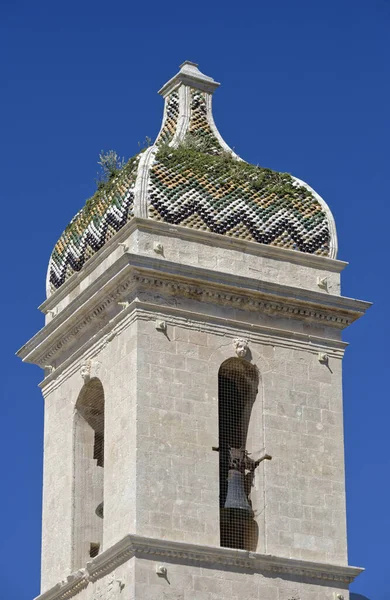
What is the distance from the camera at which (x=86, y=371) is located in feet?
123

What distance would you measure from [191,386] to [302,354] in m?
2.19

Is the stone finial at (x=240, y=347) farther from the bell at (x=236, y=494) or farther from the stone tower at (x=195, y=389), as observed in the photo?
the bell at (x=236, y=494)

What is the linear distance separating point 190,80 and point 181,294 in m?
5.31

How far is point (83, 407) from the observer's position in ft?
125

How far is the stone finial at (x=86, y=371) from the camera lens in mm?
37594

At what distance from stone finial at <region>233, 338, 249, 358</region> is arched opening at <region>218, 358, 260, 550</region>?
119mm

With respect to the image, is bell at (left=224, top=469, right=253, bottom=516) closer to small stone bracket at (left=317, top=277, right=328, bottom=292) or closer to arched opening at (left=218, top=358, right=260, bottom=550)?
arched opening at (left=218, top=358, right=260, bottom=550)

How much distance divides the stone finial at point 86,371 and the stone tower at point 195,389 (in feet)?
0.30

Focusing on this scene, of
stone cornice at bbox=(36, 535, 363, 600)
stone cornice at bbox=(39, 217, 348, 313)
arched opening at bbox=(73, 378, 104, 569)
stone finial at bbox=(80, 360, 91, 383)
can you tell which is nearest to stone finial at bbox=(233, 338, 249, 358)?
stone cornice at bbox=(39, 217, 348, 313)

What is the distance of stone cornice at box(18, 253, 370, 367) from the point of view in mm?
36312

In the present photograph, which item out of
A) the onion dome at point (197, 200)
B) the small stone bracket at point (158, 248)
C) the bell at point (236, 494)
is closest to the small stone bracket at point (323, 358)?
the onion dome at point (197, 200)

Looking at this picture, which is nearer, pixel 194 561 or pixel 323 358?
pixel 194 561

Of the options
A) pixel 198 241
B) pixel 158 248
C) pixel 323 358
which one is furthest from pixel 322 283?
pixel 158 248

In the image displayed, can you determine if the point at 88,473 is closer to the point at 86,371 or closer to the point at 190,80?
the point at 86,371
